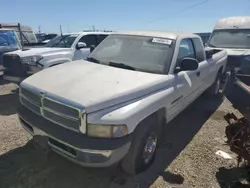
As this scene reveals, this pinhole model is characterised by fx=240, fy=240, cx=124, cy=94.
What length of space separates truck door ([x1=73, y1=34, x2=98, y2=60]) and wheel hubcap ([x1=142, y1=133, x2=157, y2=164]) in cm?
461

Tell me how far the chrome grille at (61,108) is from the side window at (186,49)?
2104mm

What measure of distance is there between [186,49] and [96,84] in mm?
2241

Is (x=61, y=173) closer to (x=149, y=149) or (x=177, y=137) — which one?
(x=149, y=149)

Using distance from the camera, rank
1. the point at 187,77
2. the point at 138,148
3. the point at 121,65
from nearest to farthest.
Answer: the point at 138,148 < the point at 121,65 < the point at 187,77

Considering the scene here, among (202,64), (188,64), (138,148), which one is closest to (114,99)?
(138,148)

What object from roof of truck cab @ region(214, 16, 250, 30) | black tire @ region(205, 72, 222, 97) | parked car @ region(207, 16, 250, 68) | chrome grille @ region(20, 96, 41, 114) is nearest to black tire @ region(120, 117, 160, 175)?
chrome grille @ region(20, 96, 41, 114)

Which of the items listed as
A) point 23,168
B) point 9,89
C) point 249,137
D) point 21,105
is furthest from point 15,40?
point 249,137

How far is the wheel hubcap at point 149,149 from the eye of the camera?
127 inches

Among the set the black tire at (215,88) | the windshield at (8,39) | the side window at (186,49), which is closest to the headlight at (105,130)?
the side window at (186,49)

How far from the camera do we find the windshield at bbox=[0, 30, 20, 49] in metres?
8.77

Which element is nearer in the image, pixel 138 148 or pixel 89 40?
pixel 138 148

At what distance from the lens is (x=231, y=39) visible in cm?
916

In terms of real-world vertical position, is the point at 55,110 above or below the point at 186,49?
below

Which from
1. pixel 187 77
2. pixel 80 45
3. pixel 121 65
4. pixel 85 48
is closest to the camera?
pixel 121 65
